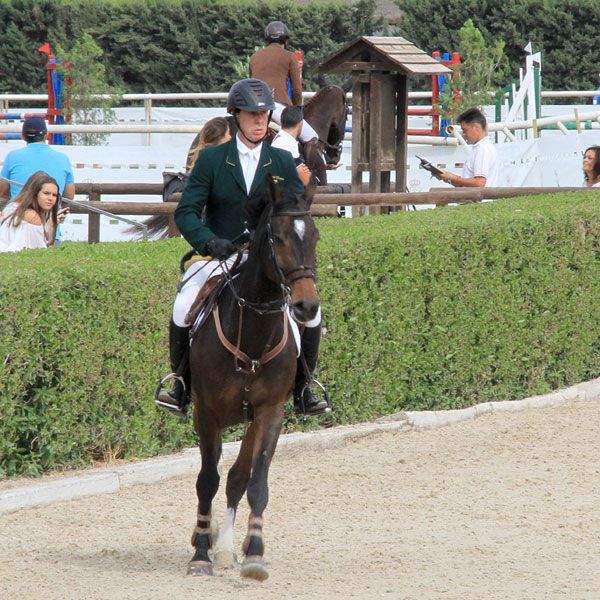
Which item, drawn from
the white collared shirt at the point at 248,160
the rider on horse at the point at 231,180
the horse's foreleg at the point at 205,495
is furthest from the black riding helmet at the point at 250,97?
Result: the horse's foreleg at the point at 205,495

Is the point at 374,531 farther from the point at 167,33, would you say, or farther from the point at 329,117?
the point at 167,33

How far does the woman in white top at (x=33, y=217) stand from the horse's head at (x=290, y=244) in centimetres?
444

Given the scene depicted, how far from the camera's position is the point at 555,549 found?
23.7 feet

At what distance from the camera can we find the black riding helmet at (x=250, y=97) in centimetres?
668

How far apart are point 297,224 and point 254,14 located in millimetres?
28609

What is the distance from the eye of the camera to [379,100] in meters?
14.2

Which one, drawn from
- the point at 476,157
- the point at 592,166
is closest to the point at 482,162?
the point at 476,157

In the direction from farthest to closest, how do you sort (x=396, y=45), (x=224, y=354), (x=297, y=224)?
(x=396, y=45) → (x=224, y=354) → (x=297, y=224)

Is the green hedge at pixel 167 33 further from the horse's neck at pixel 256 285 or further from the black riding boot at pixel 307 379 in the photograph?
the horse's neck at pixel 256 285

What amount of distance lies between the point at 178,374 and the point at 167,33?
2841cm

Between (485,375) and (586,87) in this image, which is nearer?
(485,375)

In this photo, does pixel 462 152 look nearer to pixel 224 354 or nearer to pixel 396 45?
pixel 396 45

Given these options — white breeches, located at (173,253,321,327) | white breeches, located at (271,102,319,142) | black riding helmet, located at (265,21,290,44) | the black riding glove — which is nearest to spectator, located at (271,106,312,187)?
white breeches, located at (271,102,319,142)

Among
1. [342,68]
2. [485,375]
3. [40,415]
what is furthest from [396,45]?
[40,415]
